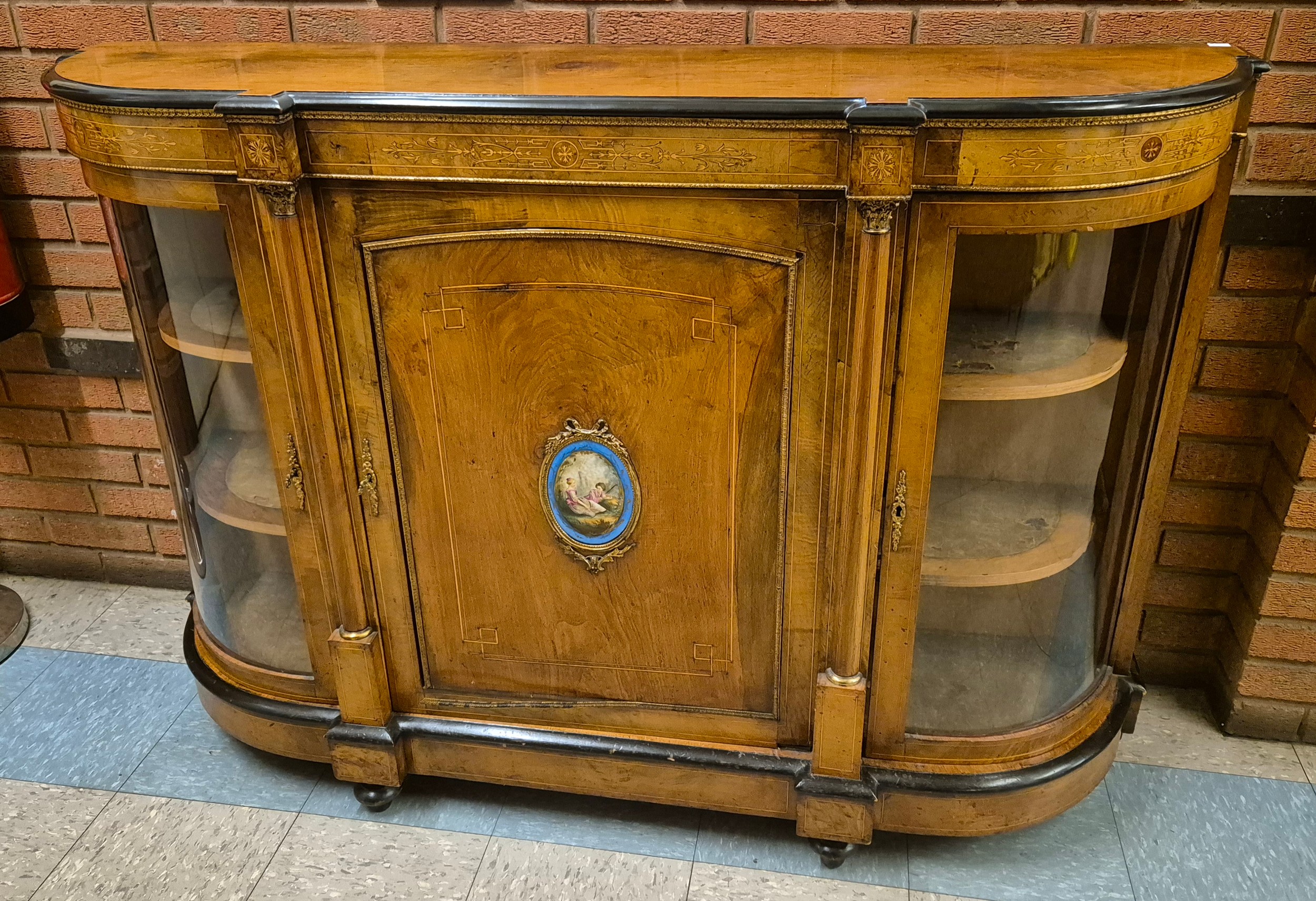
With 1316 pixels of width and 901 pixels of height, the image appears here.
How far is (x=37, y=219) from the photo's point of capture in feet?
7.03

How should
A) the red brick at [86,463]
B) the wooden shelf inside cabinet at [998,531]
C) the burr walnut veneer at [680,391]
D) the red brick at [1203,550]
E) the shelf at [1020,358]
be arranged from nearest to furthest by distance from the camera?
the burr walnut veneer at [680,391], the shelf at [1020,358], the wooden shelf inside cabinet at [998,531], the red brick at [1203,550], the red brick at [86,463]

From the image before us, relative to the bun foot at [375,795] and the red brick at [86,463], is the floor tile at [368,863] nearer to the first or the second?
the bun foot at [375,795]

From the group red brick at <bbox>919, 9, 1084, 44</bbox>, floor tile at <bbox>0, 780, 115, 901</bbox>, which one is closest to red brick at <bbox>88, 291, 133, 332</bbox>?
floor tile at <bbox>0, 780, 115, 901</bbox>

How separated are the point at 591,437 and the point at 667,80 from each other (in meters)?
0.51

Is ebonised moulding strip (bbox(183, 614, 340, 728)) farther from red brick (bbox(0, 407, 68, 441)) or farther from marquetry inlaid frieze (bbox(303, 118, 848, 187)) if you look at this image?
marquetry inlaid frieze (bbox(303, 118, 848, 187))

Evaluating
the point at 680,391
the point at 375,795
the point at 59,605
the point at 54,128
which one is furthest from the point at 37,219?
the point at 680,391

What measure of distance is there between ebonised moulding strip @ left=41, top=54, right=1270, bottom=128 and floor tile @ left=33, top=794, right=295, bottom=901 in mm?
1192

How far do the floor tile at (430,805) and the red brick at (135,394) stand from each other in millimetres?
912

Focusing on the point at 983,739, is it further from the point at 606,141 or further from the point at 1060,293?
the point at 606,141

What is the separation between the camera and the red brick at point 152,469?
2.36m

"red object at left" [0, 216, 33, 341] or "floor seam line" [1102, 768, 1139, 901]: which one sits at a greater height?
"red object at left" [0, 216, 33, 341]

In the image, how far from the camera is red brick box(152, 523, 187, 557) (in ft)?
7.99

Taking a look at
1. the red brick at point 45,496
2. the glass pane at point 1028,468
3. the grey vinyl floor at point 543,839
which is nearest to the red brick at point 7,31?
the red brick at point 45,496

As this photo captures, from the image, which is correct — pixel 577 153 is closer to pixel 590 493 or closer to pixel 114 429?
pixel 590 493
